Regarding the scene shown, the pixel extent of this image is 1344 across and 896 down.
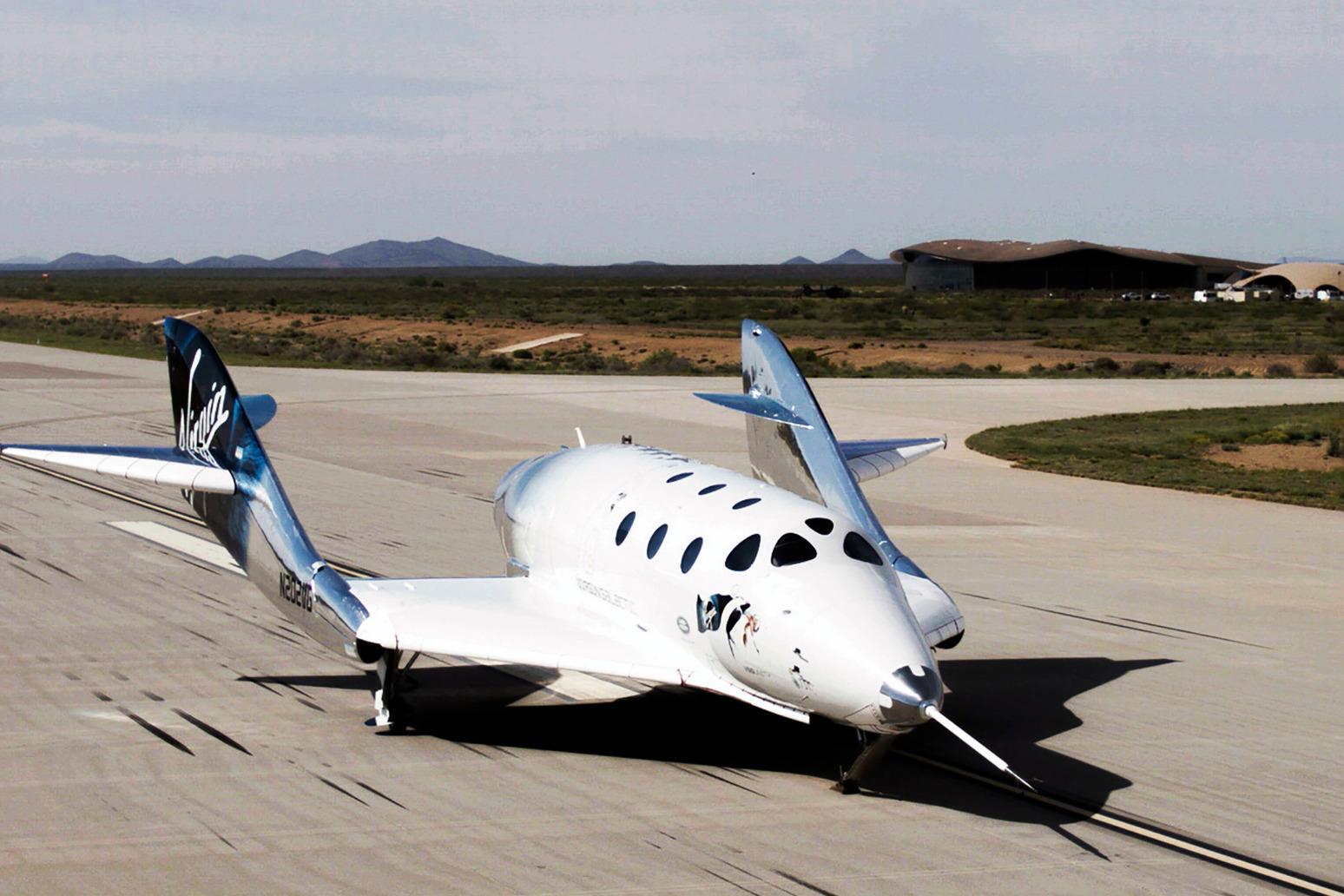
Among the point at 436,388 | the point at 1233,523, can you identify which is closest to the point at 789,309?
the point at 436,388

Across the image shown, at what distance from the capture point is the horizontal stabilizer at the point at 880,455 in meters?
21.5

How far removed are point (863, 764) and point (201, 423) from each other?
373 inches

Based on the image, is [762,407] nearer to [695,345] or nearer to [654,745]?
[654,745]

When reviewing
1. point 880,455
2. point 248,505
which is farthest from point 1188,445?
point 248,505

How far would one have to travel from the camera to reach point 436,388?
6000 centimetres

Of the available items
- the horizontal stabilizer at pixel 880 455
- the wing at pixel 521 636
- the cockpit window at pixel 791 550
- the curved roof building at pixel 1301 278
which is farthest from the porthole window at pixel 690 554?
the curved roof building at pixel 1301 278

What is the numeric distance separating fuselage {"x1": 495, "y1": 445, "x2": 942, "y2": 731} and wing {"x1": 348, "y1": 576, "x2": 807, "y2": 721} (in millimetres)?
156

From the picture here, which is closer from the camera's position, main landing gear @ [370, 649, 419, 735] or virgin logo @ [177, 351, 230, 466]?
main landing gear @ [370, 649, 419, 735]

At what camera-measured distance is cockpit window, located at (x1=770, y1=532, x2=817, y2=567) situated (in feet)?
43.9

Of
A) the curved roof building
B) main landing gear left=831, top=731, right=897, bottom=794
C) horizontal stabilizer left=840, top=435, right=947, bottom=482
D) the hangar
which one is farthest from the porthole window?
the curved roof building

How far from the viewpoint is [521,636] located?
14.9 meters

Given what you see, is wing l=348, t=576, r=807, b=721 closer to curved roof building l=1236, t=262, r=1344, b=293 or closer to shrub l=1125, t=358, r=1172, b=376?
shrub l=1125, t=358, r=1172, b=376

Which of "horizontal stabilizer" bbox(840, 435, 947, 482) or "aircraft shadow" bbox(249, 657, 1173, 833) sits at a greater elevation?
"horizontal stabilizer" bbox(840, 435, 947, 482)

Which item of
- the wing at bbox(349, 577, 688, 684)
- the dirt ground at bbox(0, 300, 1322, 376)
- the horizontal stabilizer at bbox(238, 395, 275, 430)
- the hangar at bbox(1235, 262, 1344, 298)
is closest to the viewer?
the wing at bbox(349, 577, 688, 684)
